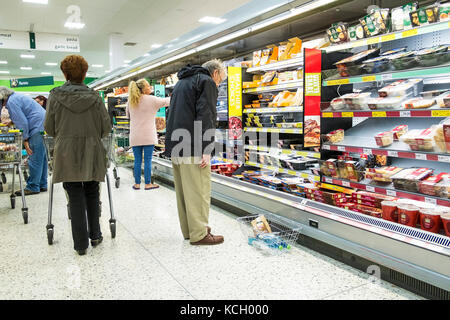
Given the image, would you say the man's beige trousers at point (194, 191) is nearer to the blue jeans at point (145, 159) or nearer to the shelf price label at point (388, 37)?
the shelf price label at point (388, 37)

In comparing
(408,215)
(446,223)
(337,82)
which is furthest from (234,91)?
(446,223)

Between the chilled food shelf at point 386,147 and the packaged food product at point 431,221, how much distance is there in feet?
1.23

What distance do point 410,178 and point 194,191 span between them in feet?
5.64

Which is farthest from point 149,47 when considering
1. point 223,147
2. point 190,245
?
point 190,245

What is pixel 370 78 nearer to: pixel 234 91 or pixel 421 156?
pixel 421 156

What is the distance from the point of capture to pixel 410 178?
2.58 meters

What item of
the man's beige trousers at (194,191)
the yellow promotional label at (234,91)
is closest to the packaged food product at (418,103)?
the man's beige trousers at (194,191)

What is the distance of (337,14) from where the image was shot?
328 centimetres

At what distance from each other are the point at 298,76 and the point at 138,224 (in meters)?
2.45

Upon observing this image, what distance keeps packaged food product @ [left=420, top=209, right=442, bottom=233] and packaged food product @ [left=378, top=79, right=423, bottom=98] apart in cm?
92

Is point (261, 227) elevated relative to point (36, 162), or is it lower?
lower

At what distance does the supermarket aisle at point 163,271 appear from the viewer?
92.0 inches

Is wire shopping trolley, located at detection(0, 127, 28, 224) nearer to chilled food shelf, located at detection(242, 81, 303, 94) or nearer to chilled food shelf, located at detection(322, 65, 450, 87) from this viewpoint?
chilled food shelf, located at detection(242, 81, 303, 94)

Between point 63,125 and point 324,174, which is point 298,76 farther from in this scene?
point 63,125
